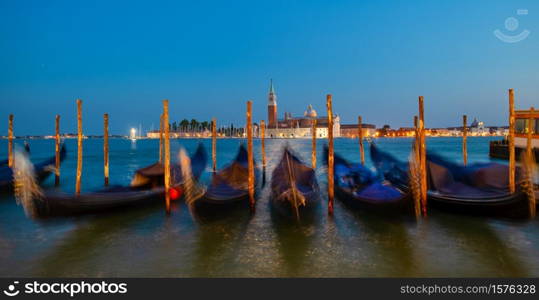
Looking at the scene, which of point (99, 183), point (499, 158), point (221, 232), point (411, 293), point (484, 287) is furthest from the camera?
point (499, 158)

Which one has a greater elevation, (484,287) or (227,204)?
(227,204)

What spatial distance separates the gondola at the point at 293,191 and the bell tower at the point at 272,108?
84.6 m

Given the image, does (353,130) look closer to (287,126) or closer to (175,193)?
(287,126)

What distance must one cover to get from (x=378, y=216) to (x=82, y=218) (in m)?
5.77

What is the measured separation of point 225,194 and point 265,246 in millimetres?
2060

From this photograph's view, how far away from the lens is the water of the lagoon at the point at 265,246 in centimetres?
438

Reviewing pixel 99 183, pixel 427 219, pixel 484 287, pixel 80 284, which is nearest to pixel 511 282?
pixel 484 287

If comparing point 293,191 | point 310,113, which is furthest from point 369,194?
point 310,113

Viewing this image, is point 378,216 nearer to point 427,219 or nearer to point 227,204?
point 427,219

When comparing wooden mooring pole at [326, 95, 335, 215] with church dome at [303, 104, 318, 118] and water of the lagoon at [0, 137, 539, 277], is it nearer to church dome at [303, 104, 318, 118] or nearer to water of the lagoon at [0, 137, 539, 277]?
water of the lagoon at [0, 137, 539, 277]

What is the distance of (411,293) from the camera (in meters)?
3.45

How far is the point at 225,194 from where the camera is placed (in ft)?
23.0

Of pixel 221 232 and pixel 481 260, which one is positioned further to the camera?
pixel 221 232

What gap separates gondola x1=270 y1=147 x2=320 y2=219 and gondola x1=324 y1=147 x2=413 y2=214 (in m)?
0.71
